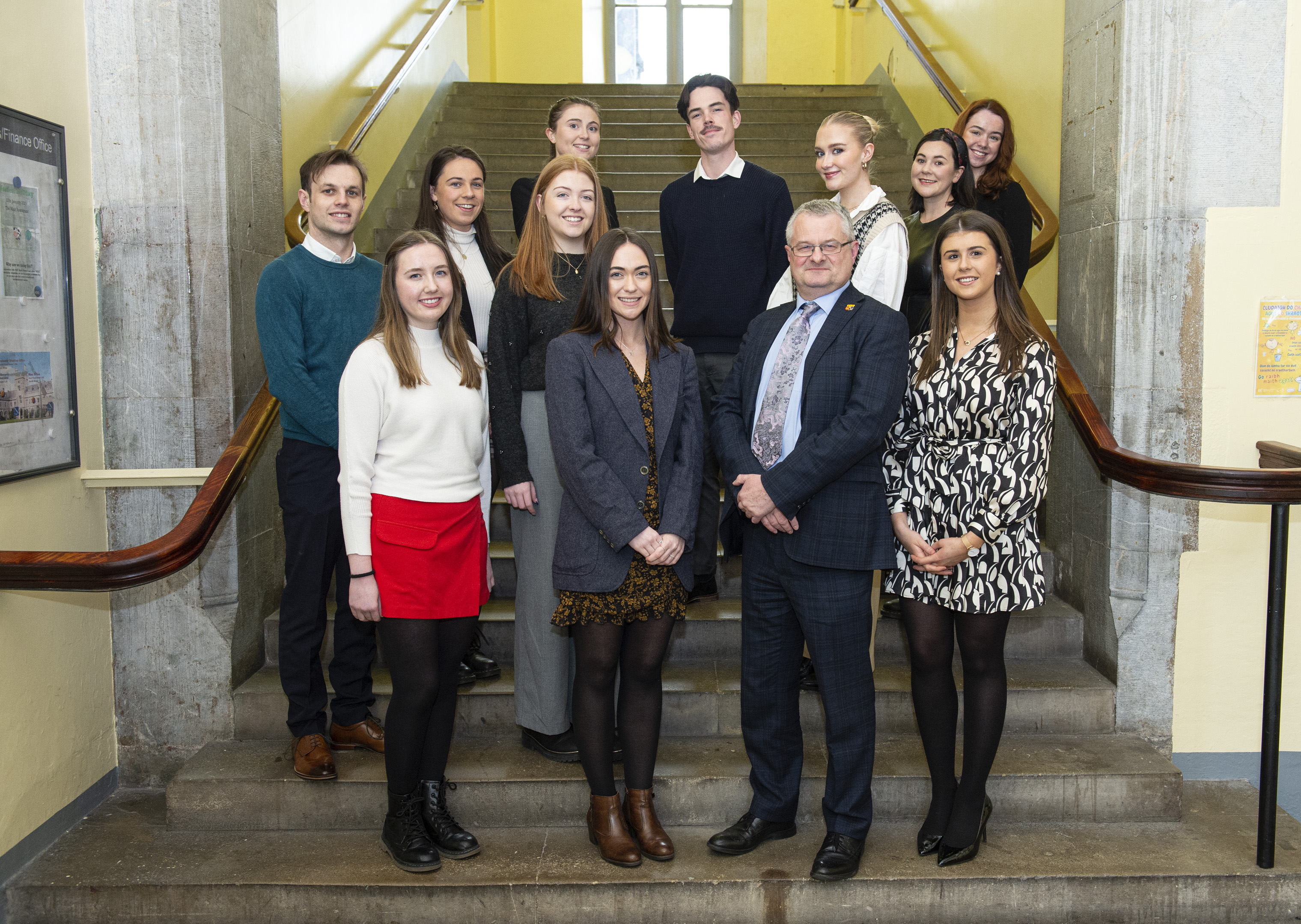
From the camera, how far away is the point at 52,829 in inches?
113

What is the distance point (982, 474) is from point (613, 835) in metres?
1.32

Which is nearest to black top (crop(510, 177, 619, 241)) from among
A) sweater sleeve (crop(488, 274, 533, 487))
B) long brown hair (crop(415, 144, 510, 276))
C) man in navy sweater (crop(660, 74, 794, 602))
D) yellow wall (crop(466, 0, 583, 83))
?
long brown hair (crop(415, 144, 510, 276))

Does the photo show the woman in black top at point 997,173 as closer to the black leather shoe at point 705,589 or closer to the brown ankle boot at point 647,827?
the black leather shoe at point 705,589

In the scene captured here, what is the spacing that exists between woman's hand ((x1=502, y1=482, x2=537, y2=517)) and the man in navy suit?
0.52 meters

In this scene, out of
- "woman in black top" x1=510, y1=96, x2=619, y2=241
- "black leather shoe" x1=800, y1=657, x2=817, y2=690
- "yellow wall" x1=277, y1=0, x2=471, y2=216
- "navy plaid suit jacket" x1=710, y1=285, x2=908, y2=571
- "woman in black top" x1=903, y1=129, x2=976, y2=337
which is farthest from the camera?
"yellow wall" x1=277, y1=0, x2=471, y2=216

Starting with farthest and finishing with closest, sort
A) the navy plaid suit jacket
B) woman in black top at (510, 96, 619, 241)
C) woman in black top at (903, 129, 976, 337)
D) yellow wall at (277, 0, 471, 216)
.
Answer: yellow wall at (277, 0, 471, 216)
woman in black top at (510, 96, 619, 241)
woman in black top at (903, 129, 976, 337)
the navy plaid suit jacket

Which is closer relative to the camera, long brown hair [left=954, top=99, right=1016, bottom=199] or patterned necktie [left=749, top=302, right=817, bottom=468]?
patterned necktie [left=749, top=302, right=817, bottom=468]

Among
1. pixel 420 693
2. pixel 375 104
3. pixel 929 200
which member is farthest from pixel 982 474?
pixel 375 104

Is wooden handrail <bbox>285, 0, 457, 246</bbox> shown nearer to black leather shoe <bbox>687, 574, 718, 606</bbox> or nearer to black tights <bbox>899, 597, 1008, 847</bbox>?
black leather shoe <bbox>687, 574, 718, 606</bbox>

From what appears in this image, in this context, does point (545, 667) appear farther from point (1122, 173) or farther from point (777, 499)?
point (1122, 173)

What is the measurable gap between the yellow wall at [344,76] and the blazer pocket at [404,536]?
2.07 m

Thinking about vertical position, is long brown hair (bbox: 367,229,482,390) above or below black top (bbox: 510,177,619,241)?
below

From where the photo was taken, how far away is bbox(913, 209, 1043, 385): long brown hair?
2475 mm

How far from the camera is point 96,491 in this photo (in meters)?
3.17
